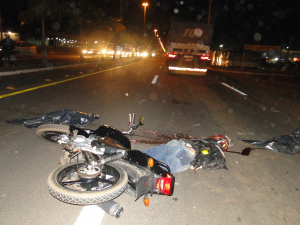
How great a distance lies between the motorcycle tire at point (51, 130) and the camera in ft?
11.3

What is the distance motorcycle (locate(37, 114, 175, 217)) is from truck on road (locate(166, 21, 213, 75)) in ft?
52.5

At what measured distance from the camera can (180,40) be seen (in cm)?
1948

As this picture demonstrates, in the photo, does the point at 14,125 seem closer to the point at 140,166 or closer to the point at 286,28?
the point at 140,166

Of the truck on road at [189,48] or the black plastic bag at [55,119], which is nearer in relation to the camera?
the black plastic bag at [55,119]

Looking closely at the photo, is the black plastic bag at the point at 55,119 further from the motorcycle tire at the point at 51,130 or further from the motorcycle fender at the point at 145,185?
the motorcycle fender at the point at 145,185

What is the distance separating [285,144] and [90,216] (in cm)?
410

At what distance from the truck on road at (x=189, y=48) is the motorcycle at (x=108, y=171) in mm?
16001

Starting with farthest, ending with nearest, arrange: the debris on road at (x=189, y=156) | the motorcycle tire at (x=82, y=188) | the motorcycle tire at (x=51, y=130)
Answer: the debris on road at (x=189, y=156), the motorcycle tire at (x=51, y=130), the motorcycle tire at (x=82, y=188)

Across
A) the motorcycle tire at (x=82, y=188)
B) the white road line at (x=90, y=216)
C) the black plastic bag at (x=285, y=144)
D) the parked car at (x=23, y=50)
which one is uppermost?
the parked car at (x=23, y=50)

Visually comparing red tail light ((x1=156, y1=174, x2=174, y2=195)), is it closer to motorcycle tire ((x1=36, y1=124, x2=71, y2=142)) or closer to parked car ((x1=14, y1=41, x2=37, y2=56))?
motorcycle tire ((x1=36, y1=124, x2=71, y2=142))

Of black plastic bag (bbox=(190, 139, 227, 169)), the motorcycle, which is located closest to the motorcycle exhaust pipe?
the motorcycle

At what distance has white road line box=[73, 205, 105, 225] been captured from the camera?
105 inches

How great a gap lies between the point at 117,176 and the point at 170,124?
373 cm

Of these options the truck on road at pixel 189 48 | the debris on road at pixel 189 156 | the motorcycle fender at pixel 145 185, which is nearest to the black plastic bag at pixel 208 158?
the debris on road at pixel 189 156
